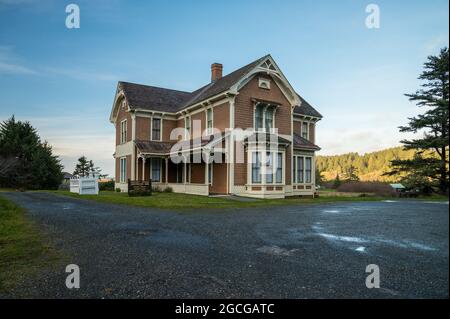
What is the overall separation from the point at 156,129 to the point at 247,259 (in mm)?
22831

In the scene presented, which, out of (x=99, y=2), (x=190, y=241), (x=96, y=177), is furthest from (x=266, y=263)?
(x=96, y=177)

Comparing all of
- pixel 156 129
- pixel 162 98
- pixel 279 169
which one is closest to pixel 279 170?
pixel 279 169

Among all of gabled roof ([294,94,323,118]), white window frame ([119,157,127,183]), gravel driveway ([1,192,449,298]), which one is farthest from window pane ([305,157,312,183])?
white window frame ([119,157,127,183])

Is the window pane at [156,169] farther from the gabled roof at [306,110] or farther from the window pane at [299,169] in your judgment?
the gabled roof at [306,110]

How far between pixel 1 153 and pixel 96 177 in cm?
2158

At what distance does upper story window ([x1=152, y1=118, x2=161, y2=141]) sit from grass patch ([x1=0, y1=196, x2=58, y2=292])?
17.8m

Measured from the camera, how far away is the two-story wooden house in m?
19.8

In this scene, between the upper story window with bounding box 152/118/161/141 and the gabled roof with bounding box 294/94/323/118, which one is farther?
the gabled roof with bounding box 294/94/323/118

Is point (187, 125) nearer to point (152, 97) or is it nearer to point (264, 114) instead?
point (152, 97)

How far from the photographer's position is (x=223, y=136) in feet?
64.8

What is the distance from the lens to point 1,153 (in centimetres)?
3612

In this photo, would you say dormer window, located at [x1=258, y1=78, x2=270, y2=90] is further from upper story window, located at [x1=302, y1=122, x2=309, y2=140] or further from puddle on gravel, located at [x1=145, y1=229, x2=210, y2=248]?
puddle on gravel, located at [x1=145, y1=229, x2=210, y2=248]

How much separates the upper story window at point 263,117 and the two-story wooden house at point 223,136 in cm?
7

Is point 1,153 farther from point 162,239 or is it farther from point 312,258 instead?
point 312,258
